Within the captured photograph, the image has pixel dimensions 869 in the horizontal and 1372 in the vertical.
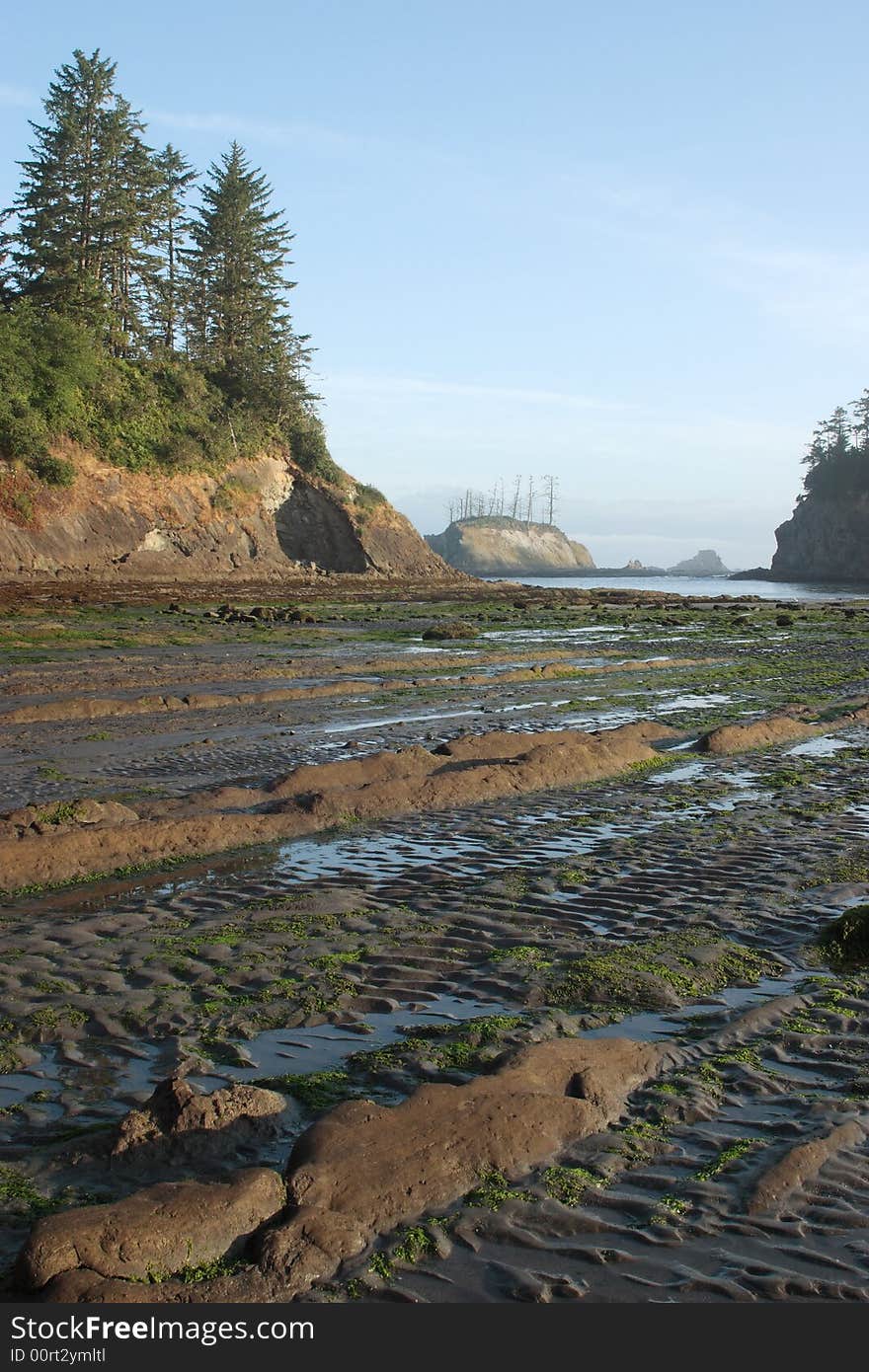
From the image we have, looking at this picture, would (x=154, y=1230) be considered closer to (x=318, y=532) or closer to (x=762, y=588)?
(x=318, y=532)

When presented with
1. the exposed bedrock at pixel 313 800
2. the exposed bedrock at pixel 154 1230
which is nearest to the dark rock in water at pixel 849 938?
the exposed bedrock at pixel 154 1230

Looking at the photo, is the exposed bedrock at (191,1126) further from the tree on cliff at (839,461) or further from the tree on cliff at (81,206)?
the tree on cliff at (839,461)

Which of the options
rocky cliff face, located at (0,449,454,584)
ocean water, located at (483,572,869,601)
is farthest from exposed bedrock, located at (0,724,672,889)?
ocean water, located at (483,572,869,601)

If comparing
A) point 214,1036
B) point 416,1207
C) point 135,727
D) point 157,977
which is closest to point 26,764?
point 135,727

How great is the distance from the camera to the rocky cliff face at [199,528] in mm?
45094

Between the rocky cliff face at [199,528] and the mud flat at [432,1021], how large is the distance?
3241 centimetres

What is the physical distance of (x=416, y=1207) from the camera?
4.35 metres

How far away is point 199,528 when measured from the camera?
2158 inches

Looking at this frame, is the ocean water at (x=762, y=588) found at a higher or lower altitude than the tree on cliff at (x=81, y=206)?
lower

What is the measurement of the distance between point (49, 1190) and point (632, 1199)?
7.84 ft

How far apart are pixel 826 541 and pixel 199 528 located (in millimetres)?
103054

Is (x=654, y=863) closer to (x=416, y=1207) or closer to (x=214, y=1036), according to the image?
(x=214, y=1036)

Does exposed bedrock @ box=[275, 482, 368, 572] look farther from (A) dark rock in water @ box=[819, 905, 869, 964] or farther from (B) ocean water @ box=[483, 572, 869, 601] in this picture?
(A) dark rock in water @ box=[819, 905, 869, 964]

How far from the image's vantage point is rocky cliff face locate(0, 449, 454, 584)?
4509 centimetres
